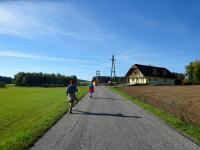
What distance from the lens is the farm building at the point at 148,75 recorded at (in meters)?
91.4

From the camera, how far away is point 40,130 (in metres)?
11.7

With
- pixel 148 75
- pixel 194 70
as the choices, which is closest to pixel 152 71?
pixel 148 75

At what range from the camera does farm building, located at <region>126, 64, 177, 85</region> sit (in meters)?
91.4

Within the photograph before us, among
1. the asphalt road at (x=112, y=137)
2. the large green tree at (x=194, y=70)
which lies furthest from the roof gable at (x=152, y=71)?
the asphalt road at (x=112, y=137)

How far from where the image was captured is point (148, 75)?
91.6 meters

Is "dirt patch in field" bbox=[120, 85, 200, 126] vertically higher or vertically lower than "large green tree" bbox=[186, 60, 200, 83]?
lower

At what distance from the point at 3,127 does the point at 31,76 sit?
115m

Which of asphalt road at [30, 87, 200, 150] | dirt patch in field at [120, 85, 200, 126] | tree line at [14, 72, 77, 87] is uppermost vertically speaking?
tree line at [14, 72, 77, 87]

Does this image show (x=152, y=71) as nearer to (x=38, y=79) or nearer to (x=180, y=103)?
(x=38, y=79)

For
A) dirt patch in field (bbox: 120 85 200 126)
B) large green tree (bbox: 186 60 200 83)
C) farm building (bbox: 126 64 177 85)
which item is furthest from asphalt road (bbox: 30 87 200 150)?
farm building (bbox: 126 64 177 85)

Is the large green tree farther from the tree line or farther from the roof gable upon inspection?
the tree line

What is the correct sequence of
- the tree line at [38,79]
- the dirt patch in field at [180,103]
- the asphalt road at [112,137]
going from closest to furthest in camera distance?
the asphalt road at [112,137] < the dirt patch in field at [180,103] < the tree line at [38,79]

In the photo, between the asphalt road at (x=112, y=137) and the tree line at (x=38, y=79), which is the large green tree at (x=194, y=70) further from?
the asphalt road at (x=112, y=137)

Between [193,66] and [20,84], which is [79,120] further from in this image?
[20,84]
